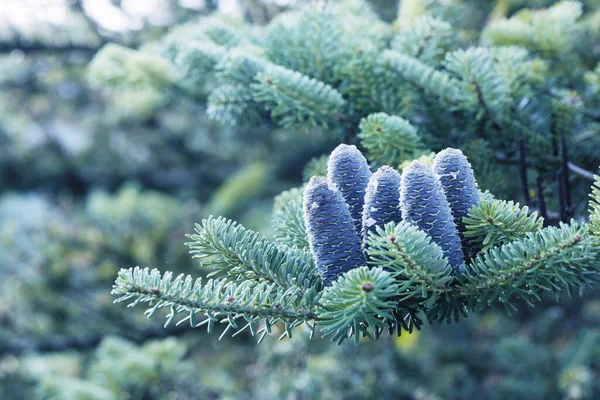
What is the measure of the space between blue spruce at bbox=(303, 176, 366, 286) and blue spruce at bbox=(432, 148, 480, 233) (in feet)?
0.42

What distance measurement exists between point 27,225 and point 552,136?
302cm

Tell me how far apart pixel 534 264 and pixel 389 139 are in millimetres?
360

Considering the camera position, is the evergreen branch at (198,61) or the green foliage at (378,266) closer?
the green foliage at (378,266)

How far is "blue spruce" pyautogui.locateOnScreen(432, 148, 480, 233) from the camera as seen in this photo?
65cm

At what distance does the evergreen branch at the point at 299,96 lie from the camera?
2.97ft

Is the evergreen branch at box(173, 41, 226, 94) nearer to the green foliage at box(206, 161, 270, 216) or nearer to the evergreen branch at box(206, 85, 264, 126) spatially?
the evergreen branch at box(206, 85, 264, 126)

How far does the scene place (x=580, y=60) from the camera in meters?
1.47

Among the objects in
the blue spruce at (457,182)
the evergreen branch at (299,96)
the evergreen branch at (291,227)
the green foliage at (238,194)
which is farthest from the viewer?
the green foliage at (238,194)

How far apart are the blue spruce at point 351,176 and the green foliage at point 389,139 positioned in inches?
7.4

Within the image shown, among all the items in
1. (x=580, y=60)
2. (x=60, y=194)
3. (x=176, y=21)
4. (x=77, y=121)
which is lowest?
(x=60, y=194)

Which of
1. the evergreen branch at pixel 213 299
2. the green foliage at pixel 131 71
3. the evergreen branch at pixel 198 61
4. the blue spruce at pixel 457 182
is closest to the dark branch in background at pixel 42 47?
the green foliage at pixel 131 71

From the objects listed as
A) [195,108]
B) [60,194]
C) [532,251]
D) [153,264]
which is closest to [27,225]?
[60,194]

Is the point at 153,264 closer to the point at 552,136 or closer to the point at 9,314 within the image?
the point at 9,314

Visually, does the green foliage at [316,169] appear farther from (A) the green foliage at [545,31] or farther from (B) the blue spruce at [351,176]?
(A) the green foliage at [545,31]
